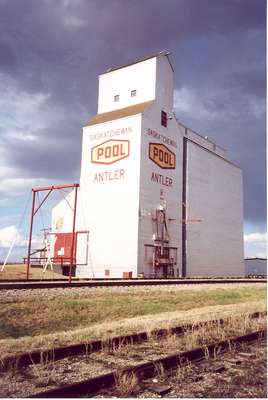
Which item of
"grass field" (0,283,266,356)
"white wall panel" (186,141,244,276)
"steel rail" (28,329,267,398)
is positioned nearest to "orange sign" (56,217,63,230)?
"white wall panel" (186,141,244,276)

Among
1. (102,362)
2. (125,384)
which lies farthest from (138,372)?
(102,362)

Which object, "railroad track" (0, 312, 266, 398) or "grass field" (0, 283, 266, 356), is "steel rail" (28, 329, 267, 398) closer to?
"railroad track" (0, 312, 266, 398)

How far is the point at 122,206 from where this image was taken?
31.8 metres

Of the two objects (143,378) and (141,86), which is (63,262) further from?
(143,378)

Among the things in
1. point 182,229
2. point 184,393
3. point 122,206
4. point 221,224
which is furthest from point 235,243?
point 184,393

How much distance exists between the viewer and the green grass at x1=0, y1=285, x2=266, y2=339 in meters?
12.2

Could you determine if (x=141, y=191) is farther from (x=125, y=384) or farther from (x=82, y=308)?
(x=125, y=384)

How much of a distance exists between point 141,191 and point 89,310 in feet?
59.3

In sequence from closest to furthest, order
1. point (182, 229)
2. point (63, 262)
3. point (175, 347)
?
1. point (175, 347)
2. point (63, 262)
3. point (182, 229)

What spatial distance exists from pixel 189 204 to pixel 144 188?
752cm

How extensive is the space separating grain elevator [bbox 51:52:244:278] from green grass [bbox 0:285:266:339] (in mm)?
12727

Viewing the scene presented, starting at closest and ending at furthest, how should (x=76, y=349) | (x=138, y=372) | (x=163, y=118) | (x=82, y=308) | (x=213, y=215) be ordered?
(x=138, y=372)
(x=76, y=349)
(x=82, y=308)
(x=163, y=118)
(x=213, y=215)

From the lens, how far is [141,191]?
31578mm

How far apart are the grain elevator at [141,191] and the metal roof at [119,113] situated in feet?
0.41
